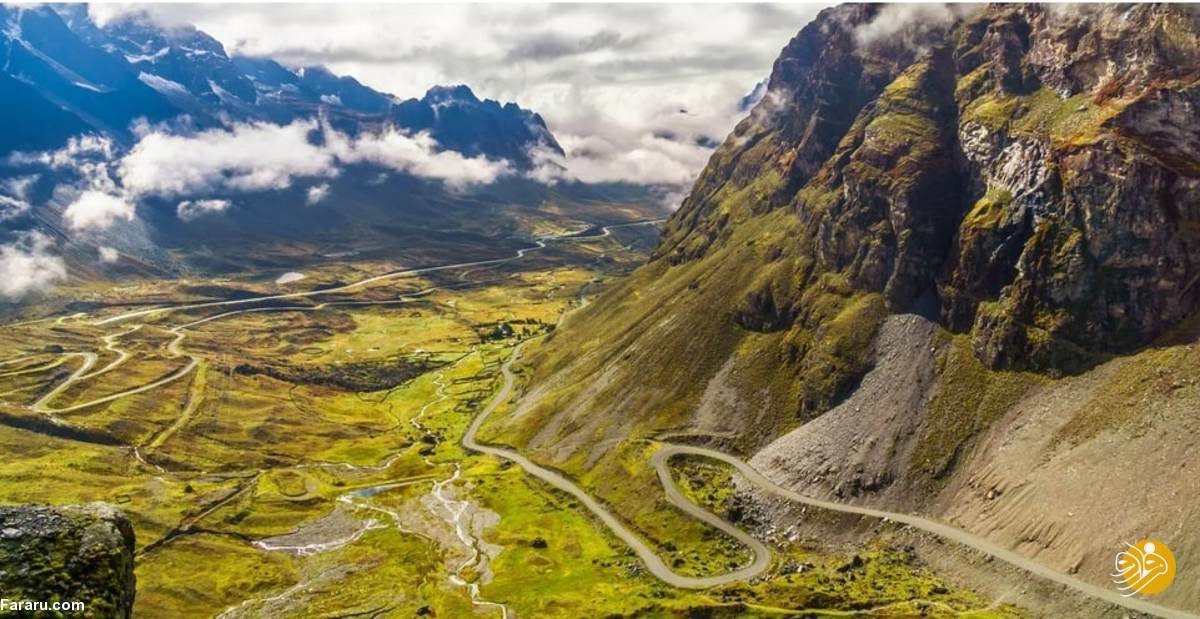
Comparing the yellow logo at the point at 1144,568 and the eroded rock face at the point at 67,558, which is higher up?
the eroded rock face at the point at 67,558

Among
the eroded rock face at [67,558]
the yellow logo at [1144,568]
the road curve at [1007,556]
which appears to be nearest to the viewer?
the eroded rock face at [67,558]

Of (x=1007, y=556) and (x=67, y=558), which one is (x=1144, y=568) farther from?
(x=67, y=558)

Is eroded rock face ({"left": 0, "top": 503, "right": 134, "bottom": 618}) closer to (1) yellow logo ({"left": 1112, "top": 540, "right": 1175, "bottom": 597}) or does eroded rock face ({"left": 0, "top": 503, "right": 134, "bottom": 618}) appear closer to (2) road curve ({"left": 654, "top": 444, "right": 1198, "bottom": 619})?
(2) road curve ({"left": 654, "top": 444, "right": 1198, "bottom": 619})

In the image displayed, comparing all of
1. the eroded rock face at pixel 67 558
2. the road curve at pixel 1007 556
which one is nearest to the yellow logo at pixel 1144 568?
the road curve at pixel 1007 556

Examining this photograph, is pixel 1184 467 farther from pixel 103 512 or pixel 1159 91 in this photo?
pixel 103 512

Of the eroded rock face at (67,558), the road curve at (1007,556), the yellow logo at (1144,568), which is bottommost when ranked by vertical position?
the road curve at (1007,556)

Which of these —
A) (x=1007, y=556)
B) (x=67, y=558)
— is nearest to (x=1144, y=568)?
(x=1007, y=556)

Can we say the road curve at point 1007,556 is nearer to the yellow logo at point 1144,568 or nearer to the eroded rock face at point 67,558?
the yellow logo at point 1144,568
